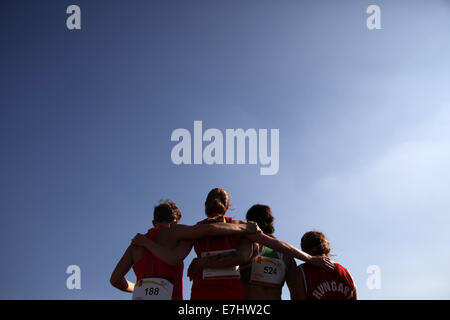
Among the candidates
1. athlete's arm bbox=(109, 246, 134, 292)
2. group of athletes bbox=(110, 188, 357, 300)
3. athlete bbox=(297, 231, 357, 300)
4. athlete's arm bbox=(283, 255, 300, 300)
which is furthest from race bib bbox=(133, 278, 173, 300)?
athlete bbox=(297, 231, 357, 300)

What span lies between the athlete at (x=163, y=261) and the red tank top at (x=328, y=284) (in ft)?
4.24

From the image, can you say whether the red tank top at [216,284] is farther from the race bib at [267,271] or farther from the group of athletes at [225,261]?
the race bib at [267,271]

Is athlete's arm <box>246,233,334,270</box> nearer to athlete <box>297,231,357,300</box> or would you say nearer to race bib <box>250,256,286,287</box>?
athlete <box>297,231,357,300</box>

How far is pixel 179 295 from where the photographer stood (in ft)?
20.4

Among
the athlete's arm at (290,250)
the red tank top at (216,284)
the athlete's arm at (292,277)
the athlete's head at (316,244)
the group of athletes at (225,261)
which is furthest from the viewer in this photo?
the athlete's head at (316,244)

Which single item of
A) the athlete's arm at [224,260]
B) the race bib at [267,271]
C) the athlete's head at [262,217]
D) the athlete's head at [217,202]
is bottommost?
the race bib at [267,271]

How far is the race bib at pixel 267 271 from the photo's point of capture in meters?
6.55

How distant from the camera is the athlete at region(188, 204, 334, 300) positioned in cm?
648

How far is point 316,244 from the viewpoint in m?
6.88

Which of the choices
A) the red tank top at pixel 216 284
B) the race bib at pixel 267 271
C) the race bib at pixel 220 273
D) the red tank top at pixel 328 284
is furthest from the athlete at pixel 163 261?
the red tank top at pixel 328 284

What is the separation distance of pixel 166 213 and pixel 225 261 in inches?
51.6

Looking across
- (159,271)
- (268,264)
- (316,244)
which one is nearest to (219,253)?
(159,271)
